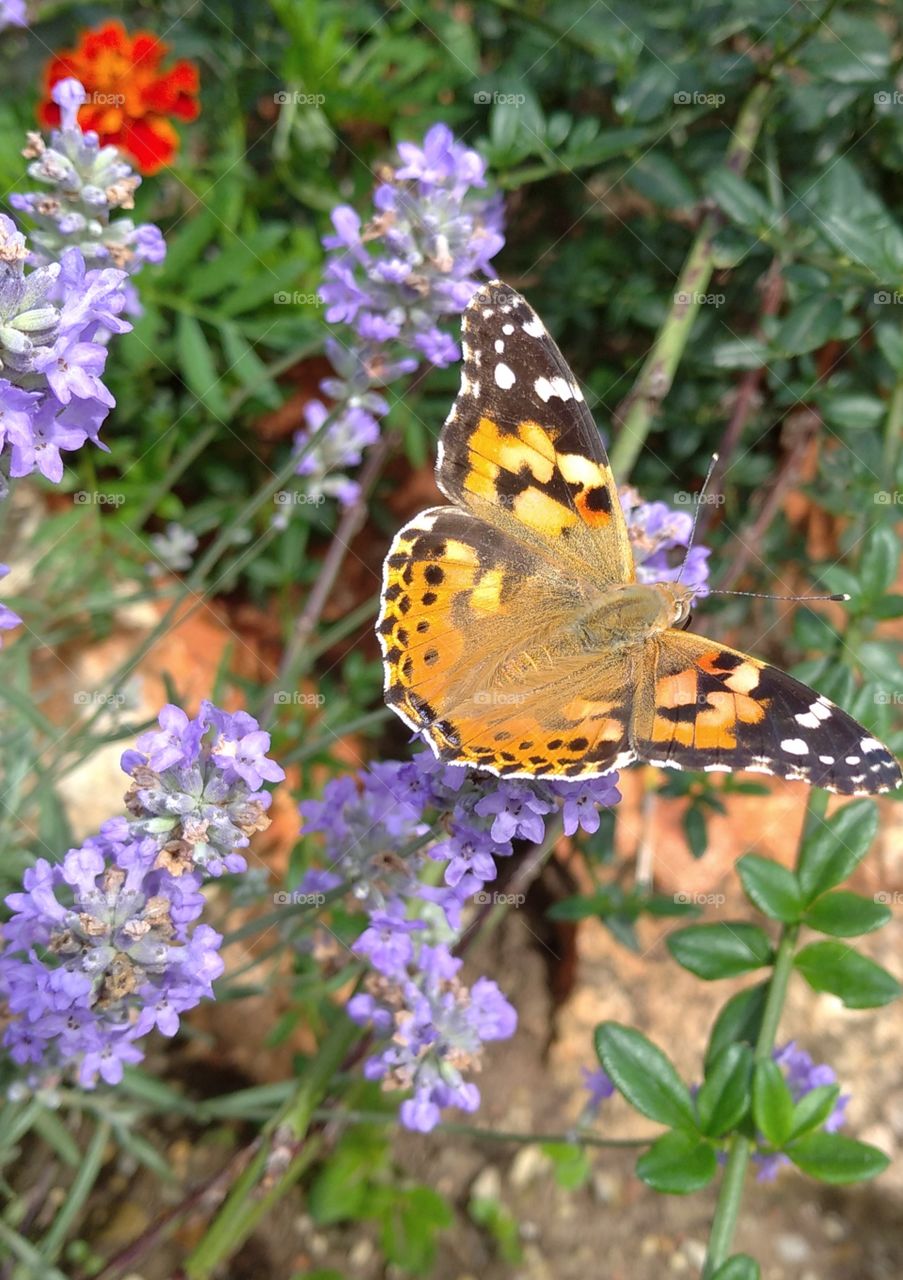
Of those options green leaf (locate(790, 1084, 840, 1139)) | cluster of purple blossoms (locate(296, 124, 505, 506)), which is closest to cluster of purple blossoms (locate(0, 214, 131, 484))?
cluster of purple blossoms (locate(296, 124, 505, 506))

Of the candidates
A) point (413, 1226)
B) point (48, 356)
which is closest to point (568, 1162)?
point (413, 1226)

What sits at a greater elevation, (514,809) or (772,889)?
(514,809)

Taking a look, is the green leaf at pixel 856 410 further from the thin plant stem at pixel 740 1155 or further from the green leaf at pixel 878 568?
the thin plant stem at pixel 740 1155

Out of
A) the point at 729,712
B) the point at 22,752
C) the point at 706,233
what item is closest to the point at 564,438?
the point at 729,712

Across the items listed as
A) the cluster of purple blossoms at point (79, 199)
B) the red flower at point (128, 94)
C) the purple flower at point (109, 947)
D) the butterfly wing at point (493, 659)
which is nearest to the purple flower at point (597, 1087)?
the butterfly wing at point (493, 659)

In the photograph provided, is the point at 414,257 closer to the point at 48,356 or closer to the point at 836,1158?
the point at 48,356

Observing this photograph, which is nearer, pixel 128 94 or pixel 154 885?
pixel 154 885
